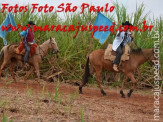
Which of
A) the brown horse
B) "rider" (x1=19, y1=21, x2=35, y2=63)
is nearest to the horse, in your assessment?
"rider" (x1=19, y1=21, x2=35, y2=63)

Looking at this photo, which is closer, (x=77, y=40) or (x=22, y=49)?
(x=22, y=49)

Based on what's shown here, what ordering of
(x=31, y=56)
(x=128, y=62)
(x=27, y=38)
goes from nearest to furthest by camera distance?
(x=128, y=62) < (x=27, y=38) < (x=31, y=56)

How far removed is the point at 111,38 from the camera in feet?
43.7

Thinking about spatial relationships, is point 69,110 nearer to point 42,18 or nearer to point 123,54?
point 123,54

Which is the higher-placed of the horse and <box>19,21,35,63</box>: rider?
<box>19,21,35,63</box>: rider

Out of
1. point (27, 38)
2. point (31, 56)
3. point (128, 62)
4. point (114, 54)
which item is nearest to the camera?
point (128, 62)

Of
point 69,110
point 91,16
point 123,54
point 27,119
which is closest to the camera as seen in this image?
point 27,119

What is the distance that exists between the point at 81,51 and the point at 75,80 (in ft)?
3.97

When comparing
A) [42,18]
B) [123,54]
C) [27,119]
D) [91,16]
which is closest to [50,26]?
[42,18]

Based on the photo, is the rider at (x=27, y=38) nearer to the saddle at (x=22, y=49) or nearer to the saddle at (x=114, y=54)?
the saddle at (x=22, y=49)

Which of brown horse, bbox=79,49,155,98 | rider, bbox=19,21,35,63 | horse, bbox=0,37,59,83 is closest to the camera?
brown horse, bbox=79,49,155,98

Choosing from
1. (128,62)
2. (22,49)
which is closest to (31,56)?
(22,49)

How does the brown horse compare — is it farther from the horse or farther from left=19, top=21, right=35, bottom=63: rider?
left=19, top=21, right=35, bottom=63: rider

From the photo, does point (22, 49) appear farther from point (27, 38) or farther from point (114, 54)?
point (114, 54)
